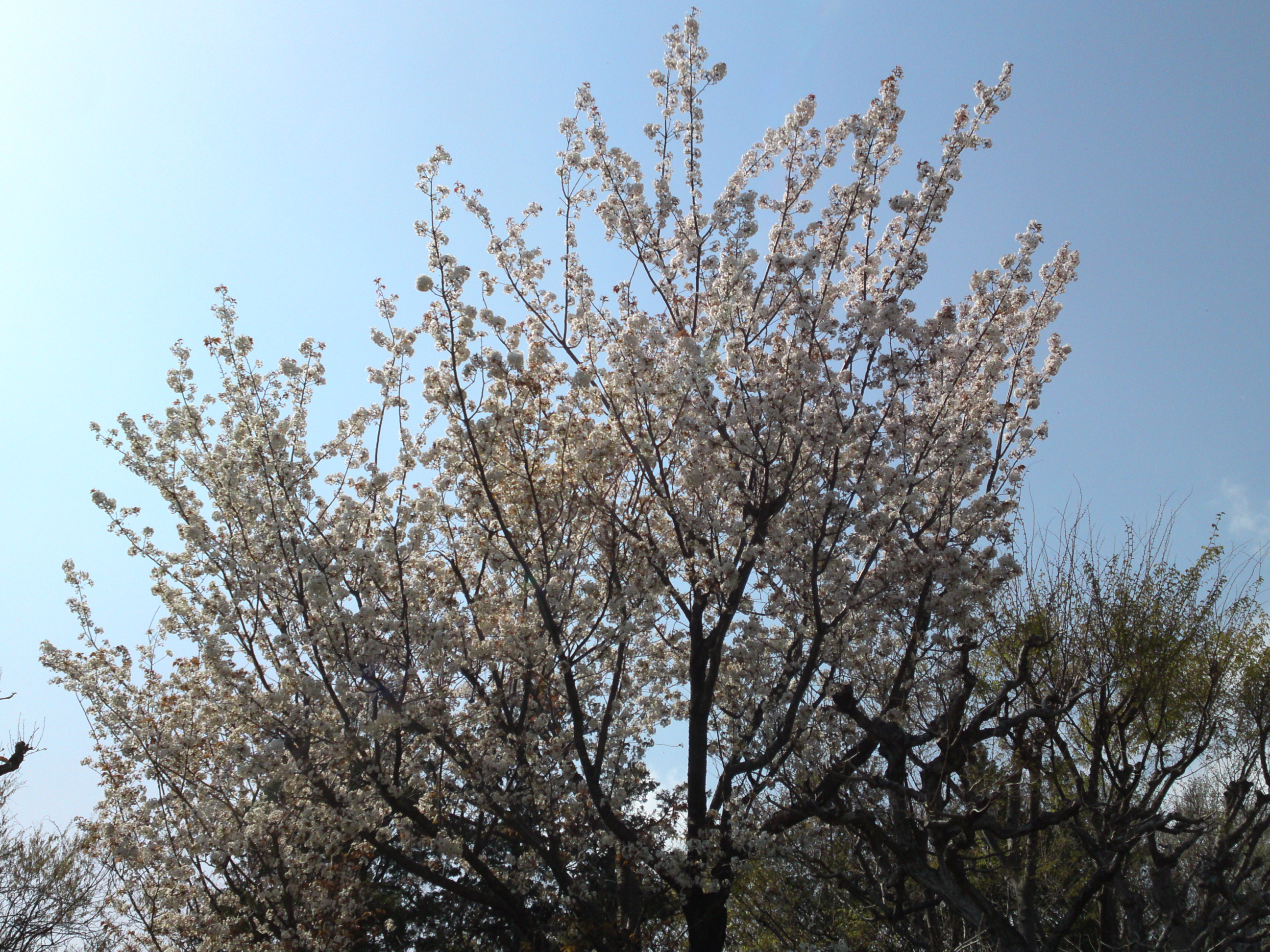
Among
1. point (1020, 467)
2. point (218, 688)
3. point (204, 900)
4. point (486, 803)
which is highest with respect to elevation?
point (1020, 467)

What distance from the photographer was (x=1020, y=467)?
949 cm

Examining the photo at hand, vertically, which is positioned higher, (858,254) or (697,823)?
(858,254)

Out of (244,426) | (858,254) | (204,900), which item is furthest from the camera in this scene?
(204,900)

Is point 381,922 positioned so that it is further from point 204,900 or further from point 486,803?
point 486,803

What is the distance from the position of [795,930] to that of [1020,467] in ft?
29.8

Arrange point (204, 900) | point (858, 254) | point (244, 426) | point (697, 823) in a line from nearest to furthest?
point (244, 426), point (697, 823), point (858, 254), point (204, 900)

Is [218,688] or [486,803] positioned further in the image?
[218,688]

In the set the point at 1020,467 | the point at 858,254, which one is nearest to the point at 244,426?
the point at 858,254

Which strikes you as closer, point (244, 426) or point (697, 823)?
point (244, 426)

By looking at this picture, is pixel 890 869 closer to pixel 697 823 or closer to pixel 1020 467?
pixel 697 823

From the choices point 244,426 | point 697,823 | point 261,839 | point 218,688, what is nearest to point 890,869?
point 697,823

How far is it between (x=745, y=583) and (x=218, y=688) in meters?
5.79

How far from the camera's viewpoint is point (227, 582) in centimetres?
798

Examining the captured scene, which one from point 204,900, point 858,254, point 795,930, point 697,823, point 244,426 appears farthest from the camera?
point 795,930
